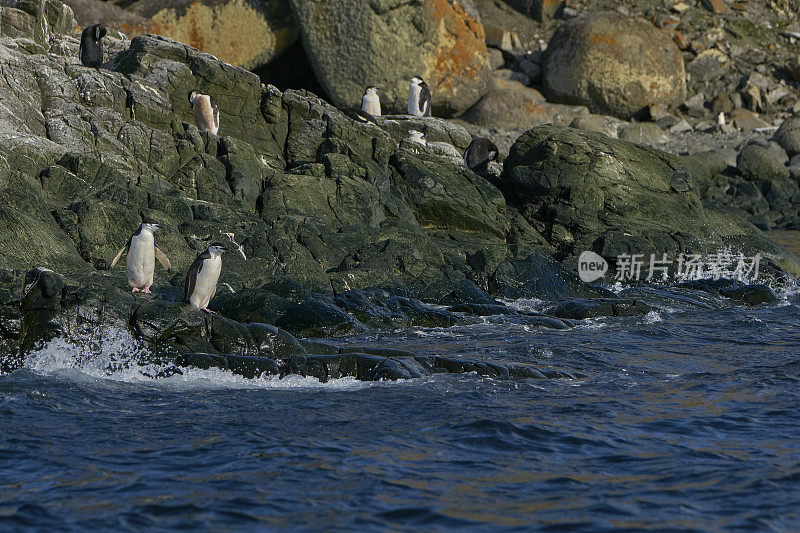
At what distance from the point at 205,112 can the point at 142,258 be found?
6.29 m

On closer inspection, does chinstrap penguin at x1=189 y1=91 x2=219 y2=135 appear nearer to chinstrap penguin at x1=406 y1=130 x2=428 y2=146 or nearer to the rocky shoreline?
the rocky shoreline

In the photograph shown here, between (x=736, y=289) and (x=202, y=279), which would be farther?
(x=736, y=289)

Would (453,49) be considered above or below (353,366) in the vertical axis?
above

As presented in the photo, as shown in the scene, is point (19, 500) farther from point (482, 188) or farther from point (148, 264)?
point (482, 188)

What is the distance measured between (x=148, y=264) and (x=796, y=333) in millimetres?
7683

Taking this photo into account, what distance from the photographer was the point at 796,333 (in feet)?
35.0

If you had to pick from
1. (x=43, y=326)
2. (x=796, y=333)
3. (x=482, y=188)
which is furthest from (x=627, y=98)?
(x=43, y=326)

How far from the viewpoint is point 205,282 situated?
9477 mm

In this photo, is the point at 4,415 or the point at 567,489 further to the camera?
the point at 4,415

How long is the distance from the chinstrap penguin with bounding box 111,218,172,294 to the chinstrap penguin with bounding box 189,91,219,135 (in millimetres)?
5694

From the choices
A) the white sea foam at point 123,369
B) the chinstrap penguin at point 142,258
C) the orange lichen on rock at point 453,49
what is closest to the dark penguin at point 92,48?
the chinstrap penguin at point 142,258

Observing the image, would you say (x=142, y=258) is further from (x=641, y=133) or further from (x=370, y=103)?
(x=641, y=133)

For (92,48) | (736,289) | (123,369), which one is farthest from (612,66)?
(123,369)

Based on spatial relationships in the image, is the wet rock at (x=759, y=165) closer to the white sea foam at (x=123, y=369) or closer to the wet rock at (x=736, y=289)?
the wet rock at (x=736, y=289)
